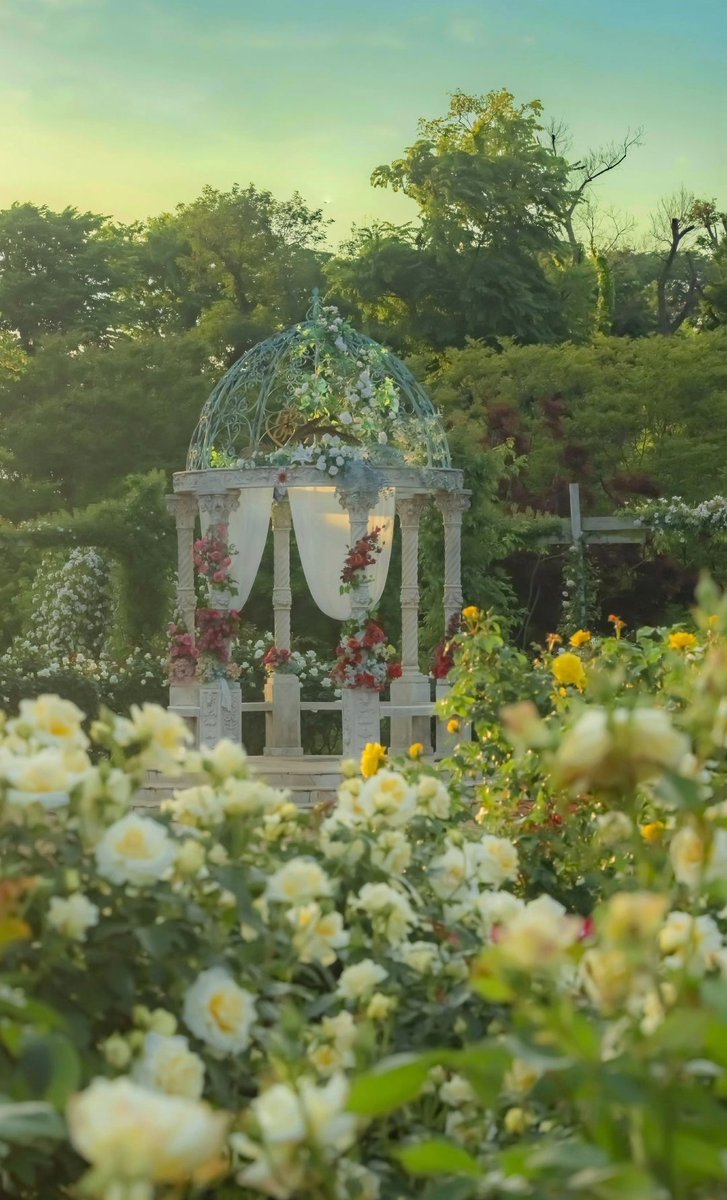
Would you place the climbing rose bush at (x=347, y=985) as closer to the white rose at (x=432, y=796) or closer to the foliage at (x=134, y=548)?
the white rose at (x=432, y=796)

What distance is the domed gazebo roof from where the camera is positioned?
10617 mm

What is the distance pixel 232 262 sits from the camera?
24.3 m

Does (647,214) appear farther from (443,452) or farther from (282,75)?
(443,452)

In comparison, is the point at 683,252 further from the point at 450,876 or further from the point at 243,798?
the point at 243,798

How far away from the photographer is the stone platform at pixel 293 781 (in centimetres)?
962

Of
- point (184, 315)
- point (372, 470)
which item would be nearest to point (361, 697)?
point (372, 470)

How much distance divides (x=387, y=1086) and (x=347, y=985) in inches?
29.6

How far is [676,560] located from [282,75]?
271 inches

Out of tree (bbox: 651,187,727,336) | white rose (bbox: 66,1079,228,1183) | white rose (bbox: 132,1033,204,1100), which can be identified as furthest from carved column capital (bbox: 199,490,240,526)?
tree (bbox: 651,187,727,336)

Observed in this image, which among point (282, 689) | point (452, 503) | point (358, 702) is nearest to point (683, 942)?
point (358, 702)

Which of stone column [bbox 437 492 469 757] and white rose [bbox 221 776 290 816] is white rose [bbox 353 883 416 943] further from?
stone column [bbox 437 492 469 757]

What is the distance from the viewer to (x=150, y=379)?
20.8m

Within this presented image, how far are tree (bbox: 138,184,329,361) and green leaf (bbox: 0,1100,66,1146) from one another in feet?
72.5

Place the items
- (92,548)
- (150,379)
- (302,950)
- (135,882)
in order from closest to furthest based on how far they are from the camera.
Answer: (135,882)
(302,950)
(92,548)
(150,379)
